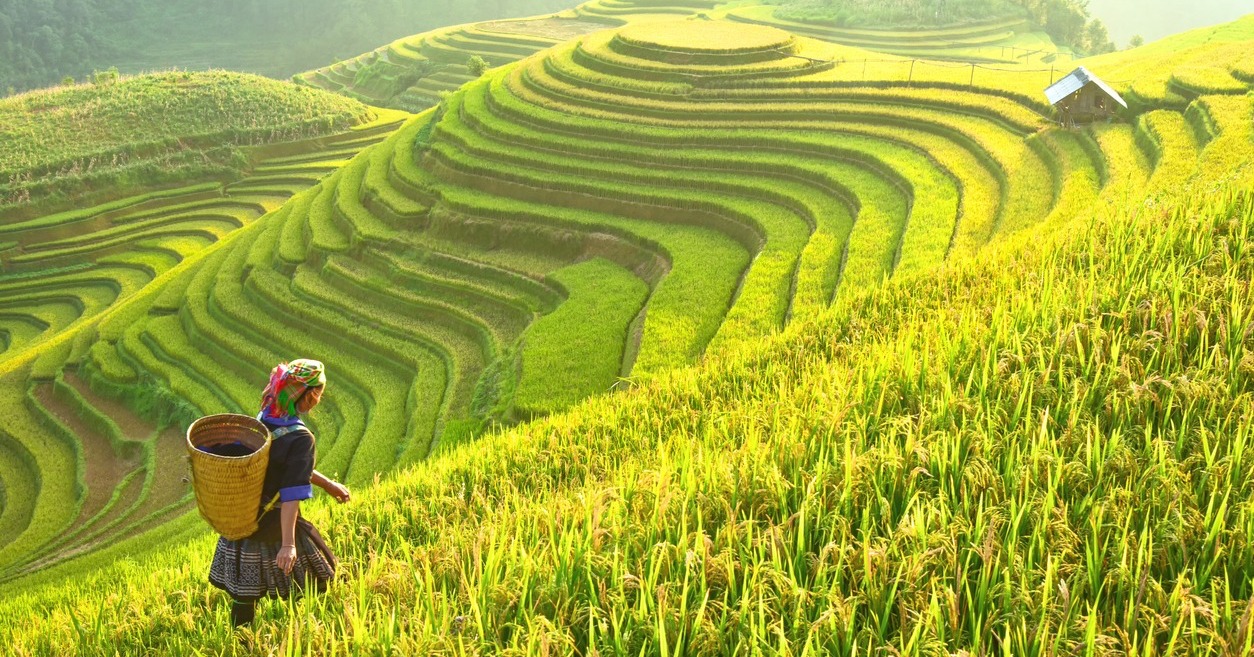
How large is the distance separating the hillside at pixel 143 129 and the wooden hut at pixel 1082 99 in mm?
32985

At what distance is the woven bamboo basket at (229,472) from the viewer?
4133mm

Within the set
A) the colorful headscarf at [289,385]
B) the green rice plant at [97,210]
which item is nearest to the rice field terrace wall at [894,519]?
the colorful headscarf at [289,385]

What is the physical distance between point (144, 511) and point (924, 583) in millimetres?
15406

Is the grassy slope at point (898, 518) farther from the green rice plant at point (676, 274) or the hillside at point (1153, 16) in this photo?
the hillside at point (1153, 16)

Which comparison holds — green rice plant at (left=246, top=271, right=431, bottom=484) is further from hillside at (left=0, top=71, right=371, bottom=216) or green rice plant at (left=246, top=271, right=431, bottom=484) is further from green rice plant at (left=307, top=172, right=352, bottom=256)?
hillside at (left=0, top=71, right=371, bottom=216)

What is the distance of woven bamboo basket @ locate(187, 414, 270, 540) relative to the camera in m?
4.13

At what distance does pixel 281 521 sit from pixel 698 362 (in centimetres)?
573

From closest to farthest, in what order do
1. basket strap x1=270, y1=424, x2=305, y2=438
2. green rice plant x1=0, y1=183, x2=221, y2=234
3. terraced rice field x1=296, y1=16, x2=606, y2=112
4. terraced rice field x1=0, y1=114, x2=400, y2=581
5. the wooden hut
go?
basket strap x1=270, y1=424, x2=305, y2=438
terraced rice field x1=0, y1=114, x2=400, y2=581
the wooden hut
green rice plant x1=0, y1=183, x2=221, y2=234
terraced rice field x1=296, y1=16, x2=606, y2=112

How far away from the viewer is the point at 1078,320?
5523 mm

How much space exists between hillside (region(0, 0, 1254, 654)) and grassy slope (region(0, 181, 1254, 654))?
0.10 feet

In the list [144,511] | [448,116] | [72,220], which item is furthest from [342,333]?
[72,220]

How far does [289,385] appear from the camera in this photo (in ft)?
14.4

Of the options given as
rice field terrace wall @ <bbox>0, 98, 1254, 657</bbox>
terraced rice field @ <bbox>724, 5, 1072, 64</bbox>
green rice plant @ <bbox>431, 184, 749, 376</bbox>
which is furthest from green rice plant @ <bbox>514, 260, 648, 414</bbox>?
terraced rice field @ <bbox>724, 5, 1072, 64</bbox>

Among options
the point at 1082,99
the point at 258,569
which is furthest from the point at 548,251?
the point at 258,569
